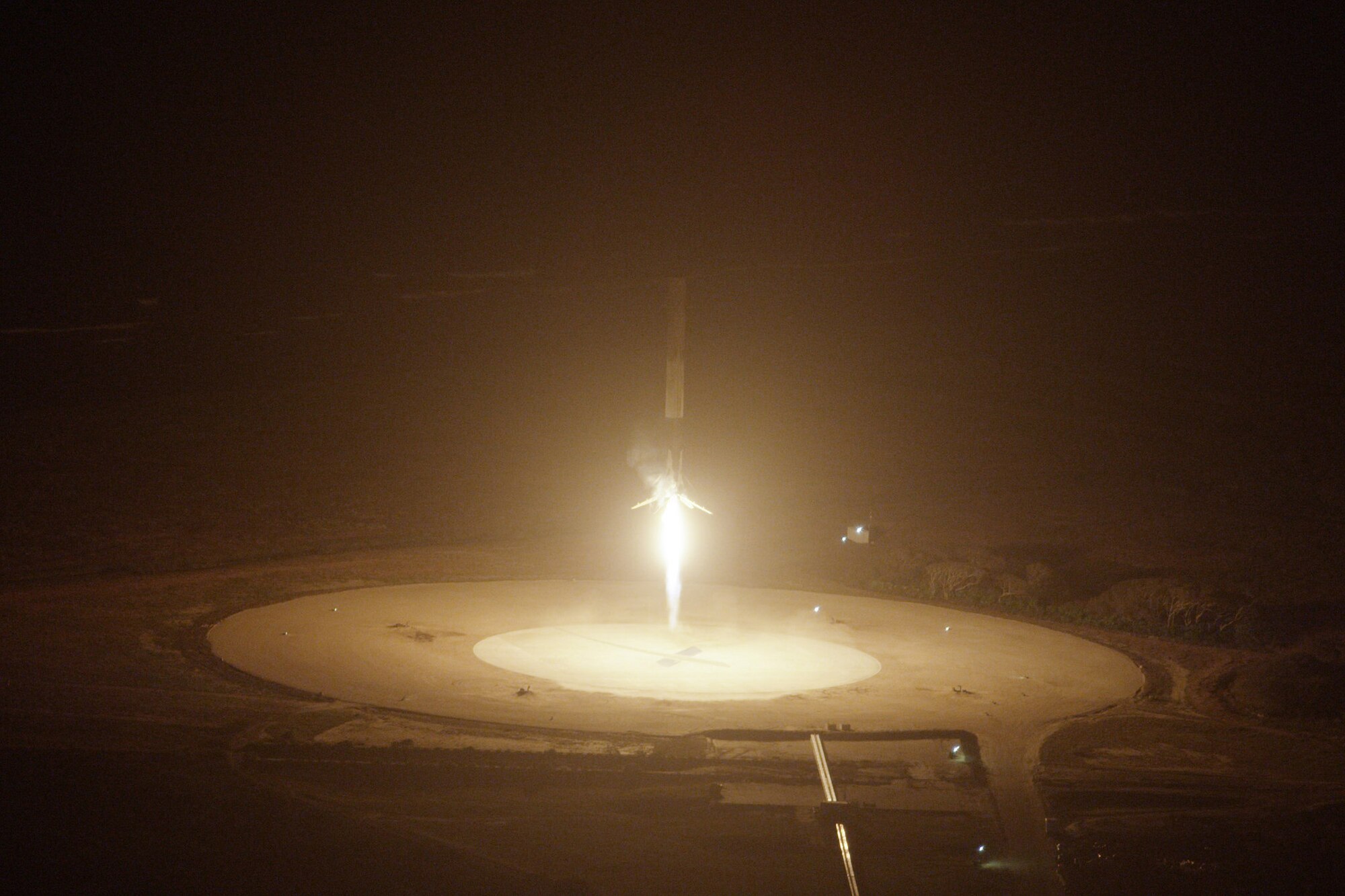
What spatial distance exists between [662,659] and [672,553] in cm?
766

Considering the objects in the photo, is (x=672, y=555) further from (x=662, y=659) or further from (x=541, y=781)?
(x=541, y=781)

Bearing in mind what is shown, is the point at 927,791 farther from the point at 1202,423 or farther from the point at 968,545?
the point at 1202,423

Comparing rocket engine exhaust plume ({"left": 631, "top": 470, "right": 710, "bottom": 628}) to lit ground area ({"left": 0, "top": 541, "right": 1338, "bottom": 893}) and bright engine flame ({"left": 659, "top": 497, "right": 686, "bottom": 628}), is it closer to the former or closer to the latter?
bright engine flame ({"left": 659, "top": 497, "right": 686, "bottom": 628})

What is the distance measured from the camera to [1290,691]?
11.2 meters

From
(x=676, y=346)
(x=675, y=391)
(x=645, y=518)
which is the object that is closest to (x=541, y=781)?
(x=675, y=391)

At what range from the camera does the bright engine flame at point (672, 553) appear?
14289 mm

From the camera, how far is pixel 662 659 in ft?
40.3

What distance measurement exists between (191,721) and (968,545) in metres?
14.4

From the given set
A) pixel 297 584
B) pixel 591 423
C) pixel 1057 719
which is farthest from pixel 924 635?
pixel 591 423

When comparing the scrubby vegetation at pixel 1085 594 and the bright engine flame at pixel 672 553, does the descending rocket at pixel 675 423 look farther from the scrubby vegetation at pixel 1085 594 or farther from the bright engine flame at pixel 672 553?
the scrubby vegetation at pixel 1085 594

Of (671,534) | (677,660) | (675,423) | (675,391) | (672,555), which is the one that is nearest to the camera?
(677,660)

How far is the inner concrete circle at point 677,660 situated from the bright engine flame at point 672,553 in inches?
31.8

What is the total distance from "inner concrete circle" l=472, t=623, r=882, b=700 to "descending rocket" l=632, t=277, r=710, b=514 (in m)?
1.52

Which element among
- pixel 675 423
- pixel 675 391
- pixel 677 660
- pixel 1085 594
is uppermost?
pixel 675 391
